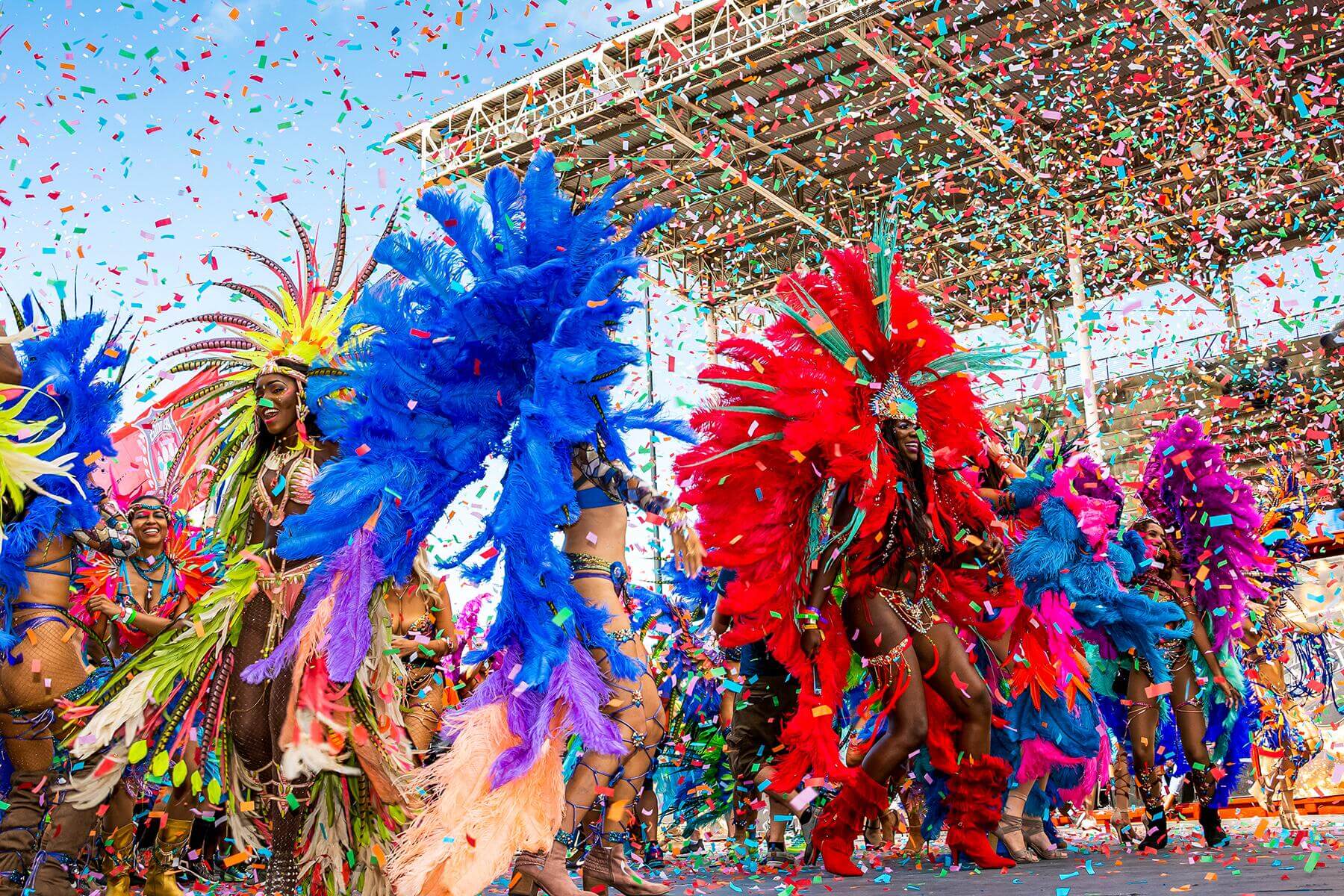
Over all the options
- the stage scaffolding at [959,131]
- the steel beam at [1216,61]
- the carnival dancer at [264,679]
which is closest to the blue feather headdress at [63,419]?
the carnival dancer at [264,679]

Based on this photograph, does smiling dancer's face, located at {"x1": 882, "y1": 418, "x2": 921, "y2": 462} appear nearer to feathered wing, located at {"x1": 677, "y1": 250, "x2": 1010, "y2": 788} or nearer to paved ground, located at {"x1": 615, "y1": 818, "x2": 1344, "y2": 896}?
feathered wing, located at {"x1": 677, "y1": 250, "x2": 1010, "y2": 788}

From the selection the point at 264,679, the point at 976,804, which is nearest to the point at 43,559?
the point at 264,679

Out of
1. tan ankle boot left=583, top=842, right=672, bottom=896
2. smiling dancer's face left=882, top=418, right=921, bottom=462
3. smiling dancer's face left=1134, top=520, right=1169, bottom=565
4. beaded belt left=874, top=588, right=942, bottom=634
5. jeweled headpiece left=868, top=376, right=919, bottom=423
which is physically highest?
jeweled headpiece left=868, top=376, right=919, bottom=423

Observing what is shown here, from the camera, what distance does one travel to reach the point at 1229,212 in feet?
63.7

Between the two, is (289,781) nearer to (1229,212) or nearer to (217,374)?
(217,374)

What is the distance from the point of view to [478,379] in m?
3.97

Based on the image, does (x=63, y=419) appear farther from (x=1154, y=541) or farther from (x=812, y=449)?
(x=1154, y=541)

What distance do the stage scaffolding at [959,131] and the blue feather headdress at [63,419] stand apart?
9298 mm

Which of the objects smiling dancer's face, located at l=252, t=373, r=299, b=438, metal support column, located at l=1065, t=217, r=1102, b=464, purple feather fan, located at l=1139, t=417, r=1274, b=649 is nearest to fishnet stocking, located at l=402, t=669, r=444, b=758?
smiling dancer's face, located at l=252, t=373, r=299, b=438

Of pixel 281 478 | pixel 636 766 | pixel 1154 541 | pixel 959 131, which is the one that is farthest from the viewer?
pixel 959 131

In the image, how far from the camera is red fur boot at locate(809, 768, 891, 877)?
192 inches

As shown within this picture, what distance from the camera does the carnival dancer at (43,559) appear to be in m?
4.29

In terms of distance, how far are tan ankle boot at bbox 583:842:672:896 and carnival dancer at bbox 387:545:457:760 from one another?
797mm

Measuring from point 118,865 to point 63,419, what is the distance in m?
1.90
